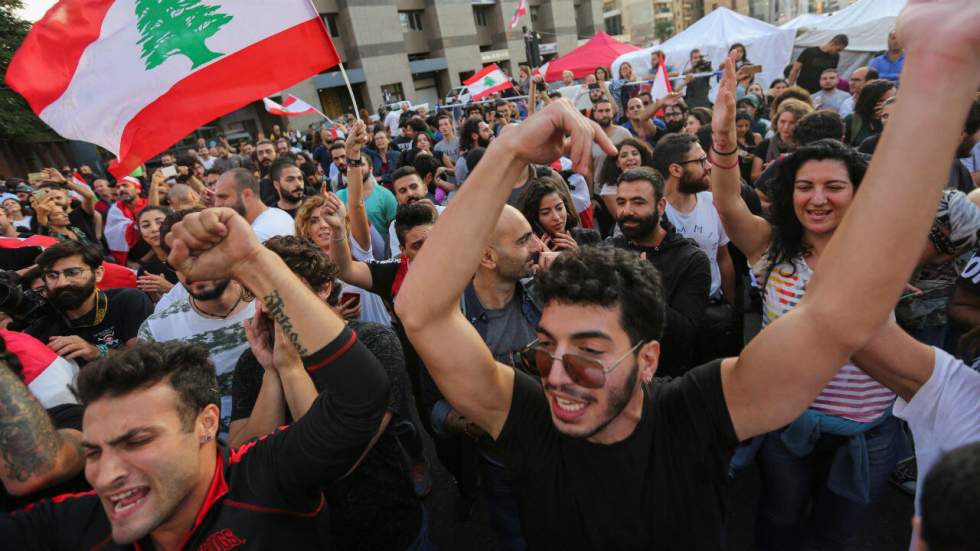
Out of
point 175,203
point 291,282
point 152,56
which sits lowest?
point 175,203

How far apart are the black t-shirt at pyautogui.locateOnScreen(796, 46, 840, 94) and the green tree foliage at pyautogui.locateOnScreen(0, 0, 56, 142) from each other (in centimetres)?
3141

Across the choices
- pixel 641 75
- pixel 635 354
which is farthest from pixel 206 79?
pixel 641 75

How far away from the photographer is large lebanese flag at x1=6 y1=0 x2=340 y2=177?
313 cm

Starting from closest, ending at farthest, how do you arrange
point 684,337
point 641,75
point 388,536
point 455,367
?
point 455,367 → point 388,536 → point 684,337 → point 641,75

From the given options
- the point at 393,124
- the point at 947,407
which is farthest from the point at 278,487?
the point at 393,124

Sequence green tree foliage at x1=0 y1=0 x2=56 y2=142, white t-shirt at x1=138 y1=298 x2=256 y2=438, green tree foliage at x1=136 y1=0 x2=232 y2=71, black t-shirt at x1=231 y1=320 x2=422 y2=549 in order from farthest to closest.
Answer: green tree foliage at x1=0 y1=0 x2=56 y2=142 < green tree foliage at x1=136 y1=0 x2=232 y2=71 < white t-shirt at x1=138 y1=298 x2=256 y2=438 < black t-shirt at x1=231 y1=320 x2=422 y2=549

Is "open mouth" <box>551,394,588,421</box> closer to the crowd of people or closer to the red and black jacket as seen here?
the crowd of people

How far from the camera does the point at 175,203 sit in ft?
16.9

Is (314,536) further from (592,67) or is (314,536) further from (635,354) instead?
(592,67)

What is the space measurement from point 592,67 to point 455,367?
17214 mm

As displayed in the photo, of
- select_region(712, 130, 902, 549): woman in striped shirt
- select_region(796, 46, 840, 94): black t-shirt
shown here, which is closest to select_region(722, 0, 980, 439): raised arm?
select_region(712, 130, 902, 549): woman in striped shirt

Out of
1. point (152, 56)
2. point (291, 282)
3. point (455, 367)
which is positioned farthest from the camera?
point (152, 56)

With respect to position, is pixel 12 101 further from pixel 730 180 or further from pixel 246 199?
pixel 730 180

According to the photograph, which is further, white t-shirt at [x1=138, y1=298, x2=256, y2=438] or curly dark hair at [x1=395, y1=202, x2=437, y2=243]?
curly dark hair at [x1=395, y1=202, x2=437, y2=243]
